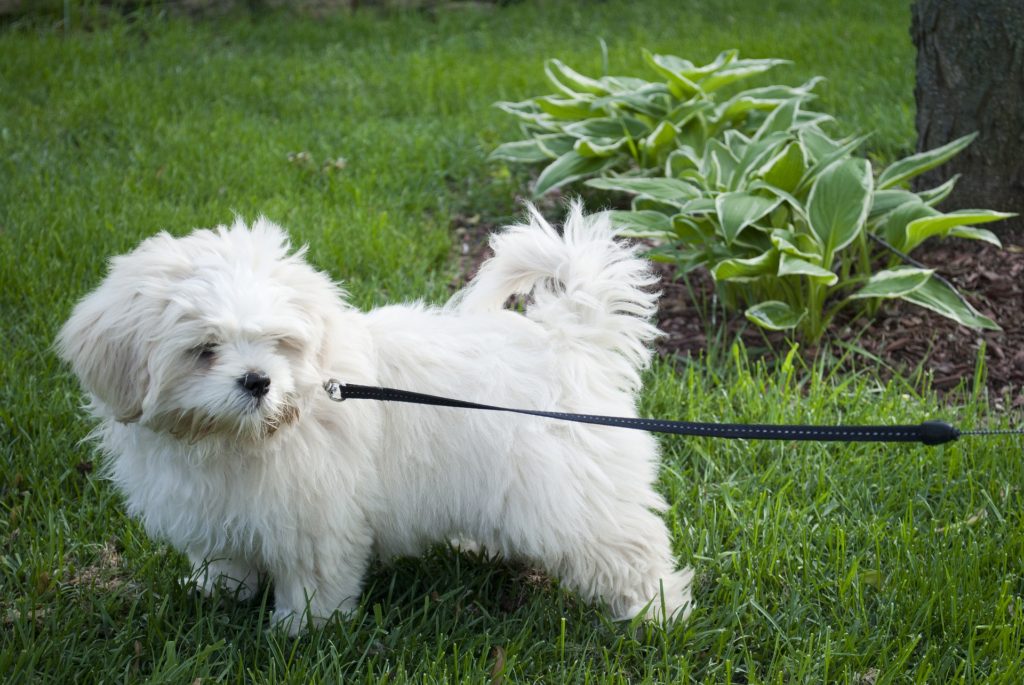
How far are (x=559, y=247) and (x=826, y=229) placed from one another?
185 cm

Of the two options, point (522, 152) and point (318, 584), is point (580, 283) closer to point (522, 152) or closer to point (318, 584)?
point (318, 584)

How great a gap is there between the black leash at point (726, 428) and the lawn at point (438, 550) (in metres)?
0.63

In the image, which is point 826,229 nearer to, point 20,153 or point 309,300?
point 309,300

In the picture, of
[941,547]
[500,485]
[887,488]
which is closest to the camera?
[500,485]

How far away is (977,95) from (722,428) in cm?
310

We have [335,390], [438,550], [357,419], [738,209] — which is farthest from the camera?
[738,209]

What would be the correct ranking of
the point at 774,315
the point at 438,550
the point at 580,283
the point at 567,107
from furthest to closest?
the point at 567,107 → the point at 774,315 → the point at 438,550 → the point at 580,283

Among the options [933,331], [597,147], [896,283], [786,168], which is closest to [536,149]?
[597,147]

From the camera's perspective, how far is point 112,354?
7.45 ft

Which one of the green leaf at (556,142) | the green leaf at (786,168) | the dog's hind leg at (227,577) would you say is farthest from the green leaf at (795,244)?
the dog's hind leg at (227,577)

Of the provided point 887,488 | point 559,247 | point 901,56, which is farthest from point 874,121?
point 559,247

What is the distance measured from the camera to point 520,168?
582cm

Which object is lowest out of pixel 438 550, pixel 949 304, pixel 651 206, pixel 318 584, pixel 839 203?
pixel 438 550

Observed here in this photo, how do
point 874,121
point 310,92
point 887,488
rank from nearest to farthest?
point 887,488
point 874,121
point 310,92
